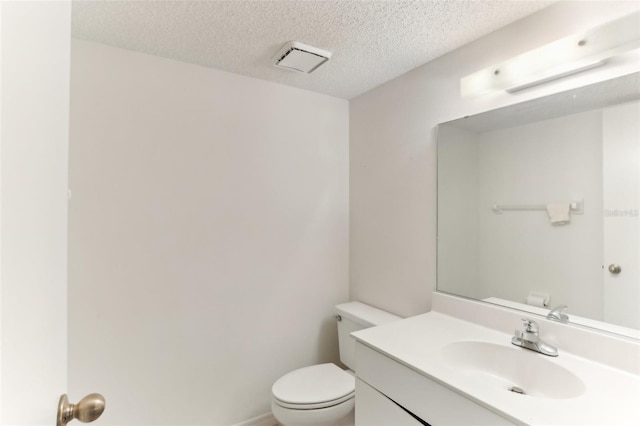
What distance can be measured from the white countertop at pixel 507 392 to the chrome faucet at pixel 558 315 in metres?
0.10

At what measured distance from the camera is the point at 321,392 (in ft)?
5.01

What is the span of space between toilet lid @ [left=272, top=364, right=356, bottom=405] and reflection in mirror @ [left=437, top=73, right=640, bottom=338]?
0.75 meters

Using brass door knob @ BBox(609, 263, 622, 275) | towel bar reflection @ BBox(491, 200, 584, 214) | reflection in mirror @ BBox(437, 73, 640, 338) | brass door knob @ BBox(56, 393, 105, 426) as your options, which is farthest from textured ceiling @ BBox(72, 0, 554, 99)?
brass door knob @ BBox(56, 393, 105, 426)

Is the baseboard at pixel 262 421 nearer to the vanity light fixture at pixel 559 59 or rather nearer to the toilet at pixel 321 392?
the toilet at pixel 321 392

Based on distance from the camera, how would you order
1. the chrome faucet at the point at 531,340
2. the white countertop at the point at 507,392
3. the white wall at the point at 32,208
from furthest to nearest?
the chrome faucet at the point at 531,340 → the white countertop at the point at 507,392 → the white wall at the point at 32,208

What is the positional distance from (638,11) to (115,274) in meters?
2.30

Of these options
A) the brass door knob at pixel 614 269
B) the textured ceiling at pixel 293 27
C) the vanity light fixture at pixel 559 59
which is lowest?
the brass door knob at pixel 614 269

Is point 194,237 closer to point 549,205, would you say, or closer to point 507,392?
point 507,392

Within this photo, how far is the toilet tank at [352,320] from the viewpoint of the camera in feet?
5.89

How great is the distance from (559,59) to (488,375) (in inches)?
49.0

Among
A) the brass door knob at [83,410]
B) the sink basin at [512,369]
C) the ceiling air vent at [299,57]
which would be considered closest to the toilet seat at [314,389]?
the sink basin at [512,369]

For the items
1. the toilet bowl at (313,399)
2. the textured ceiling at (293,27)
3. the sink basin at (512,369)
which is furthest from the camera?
the toilet bowl at (313,399)

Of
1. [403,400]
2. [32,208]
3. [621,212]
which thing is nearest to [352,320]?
[403,400]

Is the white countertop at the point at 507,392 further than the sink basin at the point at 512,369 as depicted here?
No
